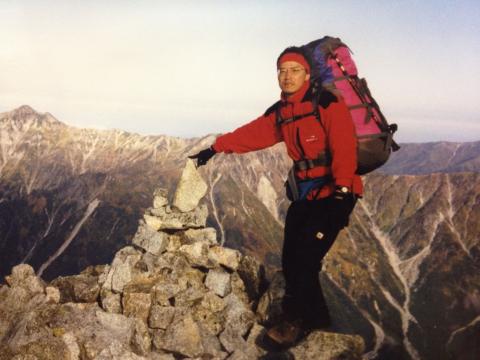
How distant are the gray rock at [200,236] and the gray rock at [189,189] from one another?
1123mm

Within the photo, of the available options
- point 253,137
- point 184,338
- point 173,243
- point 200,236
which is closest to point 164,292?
point 184,338

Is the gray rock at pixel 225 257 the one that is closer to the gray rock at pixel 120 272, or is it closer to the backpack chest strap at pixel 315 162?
the gray rock at pixel 120 272

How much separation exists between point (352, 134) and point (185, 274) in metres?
8.84

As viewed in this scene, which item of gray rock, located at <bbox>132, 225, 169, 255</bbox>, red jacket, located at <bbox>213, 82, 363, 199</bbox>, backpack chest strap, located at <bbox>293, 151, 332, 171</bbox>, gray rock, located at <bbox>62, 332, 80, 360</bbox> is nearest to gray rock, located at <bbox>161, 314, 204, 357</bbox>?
gray rock, located at <bbox>62, 332, 80, 360</bbox>

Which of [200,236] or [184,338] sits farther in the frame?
[200,236]

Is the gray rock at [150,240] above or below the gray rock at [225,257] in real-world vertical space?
above

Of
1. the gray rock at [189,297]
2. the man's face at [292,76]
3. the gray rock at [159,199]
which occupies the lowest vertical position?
the gray rock at [189,297]

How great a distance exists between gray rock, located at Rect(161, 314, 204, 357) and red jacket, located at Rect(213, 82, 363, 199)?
18.3 ft

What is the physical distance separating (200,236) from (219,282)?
116 inches

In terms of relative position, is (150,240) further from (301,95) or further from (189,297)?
(301,95)

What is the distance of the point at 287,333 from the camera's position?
1006cm

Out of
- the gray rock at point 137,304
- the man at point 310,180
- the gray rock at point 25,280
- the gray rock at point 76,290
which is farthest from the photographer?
the gray rock at point 25,280

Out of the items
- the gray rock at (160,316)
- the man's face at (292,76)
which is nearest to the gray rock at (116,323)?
the gray rock at (160,316)

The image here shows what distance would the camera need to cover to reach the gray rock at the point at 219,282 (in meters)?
13.4
